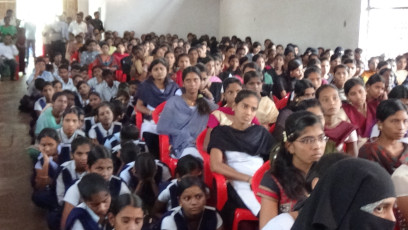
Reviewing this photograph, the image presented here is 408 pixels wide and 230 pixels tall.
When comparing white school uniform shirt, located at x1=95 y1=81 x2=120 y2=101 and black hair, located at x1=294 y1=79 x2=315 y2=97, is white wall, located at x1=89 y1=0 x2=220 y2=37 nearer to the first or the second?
white school uniform shirt, located at x1=95 y1=81 x2=120 y2=101

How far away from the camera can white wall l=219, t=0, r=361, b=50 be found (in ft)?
27.7

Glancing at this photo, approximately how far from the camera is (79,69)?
23.4 ft

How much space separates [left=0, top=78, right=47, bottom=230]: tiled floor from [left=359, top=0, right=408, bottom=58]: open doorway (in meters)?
5.18

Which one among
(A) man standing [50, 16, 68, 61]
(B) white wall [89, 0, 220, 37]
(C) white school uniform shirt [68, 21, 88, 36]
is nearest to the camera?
(A) man standing [50, 16, 68, 61]

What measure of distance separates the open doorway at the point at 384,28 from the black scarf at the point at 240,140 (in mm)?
5440

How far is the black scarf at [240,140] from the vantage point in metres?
3.05

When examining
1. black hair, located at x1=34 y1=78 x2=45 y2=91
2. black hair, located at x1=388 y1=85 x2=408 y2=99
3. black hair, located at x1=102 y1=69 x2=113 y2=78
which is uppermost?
black hair, located at x1=102 y1=69 x2=113 y2=78

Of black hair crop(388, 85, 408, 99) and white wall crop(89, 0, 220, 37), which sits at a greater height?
white wall crop(89, 0, 220, 37)

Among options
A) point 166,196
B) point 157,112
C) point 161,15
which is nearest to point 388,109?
point 166,196

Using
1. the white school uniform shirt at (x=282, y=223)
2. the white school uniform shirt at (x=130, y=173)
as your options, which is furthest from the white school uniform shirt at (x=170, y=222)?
the white school uniform shirt at (x=282, y=223)

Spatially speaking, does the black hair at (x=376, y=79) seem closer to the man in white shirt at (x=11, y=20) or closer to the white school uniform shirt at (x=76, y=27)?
the man in white shirt at (x=11, y=20)

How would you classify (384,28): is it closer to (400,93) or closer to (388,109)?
(400,93)

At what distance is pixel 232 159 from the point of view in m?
3.08

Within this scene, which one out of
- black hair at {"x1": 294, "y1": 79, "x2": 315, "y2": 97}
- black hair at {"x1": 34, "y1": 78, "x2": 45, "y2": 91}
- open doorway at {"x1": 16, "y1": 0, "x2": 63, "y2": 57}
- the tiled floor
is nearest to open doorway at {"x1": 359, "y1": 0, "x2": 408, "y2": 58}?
black hair at {"x1": 294, "y1": 79, "x2": 315, "y2": 97}
